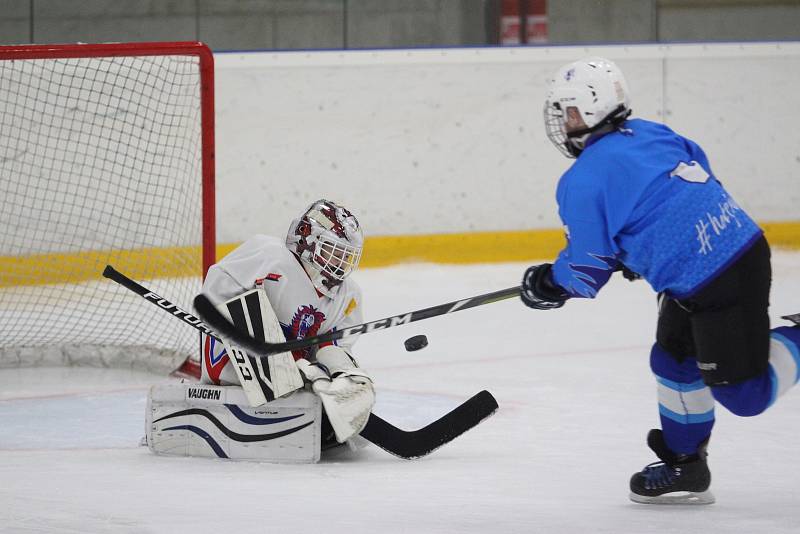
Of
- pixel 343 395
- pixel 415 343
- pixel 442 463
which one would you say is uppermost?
pixel 415 343

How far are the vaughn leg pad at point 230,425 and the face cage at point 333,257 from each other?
0.93 feet

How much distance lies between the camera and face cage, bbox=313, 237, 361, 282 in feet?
8.88

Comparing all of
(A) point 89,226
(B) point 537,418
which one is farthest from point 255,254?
(A) point 89,226

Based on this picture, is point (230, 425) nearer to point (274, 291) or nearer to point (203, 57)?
point (274, 291)

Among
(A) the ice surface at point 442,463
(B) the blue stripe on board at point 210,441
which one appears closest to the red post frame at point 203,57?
(A) the ice surface at point 442,463

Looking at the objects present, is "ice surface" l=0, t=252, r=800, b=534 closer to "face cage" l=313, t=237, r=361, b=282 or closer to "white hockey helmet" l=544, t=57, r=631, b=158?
"face cage" l=313, t=237, r=361, b=282

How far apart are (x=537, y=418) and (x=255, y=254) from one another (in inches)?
35.6

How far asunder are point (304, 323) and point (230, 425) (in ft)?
0.93

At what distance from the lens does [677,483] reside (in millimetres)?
2268

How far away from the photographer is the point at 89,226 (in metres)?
5.10

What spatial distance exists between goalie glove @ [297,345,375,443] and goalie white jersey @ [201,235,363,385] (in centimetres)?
11

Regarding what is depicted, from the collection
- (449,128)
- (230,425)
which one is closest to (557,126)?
(230,425)

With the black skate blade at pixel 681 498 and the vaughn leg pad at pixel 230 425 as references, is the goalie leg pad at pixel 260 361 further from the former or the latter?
the black skate blade at pixel 681 498

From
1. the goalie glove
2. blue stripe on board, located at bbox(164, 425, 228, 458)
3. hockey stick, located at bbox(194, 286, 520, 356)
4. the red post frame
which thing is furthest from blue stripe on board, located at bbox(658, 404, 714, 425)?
the red post frame
